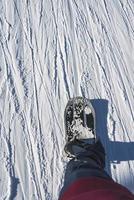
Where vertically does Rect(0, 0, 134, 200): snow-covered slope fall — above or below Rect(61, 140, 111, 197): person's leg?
above

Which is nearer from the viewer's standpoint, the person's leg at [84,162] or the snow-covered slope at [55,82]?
the person's leg at [84,162]

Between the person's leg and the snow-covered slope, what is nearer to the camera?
the person's leg

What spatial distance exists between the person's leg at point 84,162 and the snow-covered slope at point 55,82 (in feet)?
0.43

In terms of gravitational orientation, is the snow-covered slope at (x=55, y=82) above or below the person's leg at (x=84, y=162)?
above

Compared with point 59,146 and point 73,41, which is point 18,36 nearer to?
point 73,41

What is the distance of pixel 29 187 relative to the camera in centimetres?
285

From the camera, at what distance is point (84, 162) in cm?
266

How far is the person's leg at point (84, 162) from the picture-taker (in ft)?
8.20

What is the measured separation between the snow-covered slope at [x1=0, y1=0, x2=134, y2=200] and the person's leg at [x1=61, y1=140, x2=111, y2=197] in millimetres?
131

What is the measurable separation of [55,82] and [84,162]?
0.76m

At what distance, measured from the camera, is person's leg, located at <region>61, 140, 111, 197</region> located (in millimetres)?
2500

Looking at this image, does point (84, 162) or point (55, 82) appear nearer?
point (84, 162)

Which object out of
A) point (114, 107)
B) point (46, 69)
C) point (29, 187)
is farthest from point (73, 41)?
point (29, 187)

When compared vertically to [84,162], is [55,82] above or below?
above
